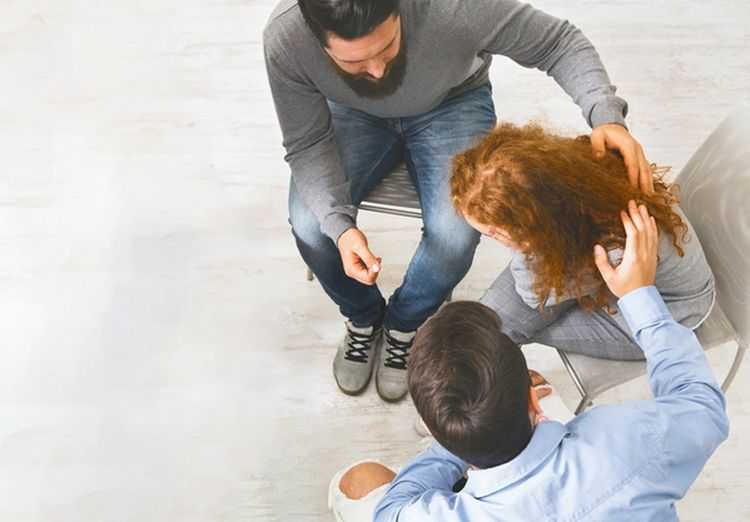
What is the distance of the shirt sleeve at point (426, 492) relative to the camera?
1.12m

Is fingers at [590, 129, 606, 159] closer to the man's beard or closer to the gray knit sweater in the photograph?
the gray knit sweater

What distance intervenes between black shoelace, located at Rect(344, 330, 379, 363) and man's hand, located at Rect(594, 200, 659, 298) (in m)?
0.82

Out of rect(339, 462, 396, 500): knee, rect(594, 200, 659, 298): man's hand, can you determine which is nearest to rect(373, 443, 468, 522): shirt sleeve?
rect(339, 462, 396, 500): knee

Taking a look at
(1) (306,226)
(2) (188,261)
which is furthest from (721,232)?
(2) (188,261)

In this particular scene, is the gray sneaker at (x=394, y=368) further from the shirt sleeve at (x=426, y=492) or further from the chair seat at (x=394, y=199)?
the shirt sleeve at (x=426, y=492)

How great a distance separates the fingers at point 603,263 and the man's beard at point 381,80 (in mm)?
550

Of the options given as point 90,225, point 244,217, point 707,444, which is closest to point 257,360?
point 244,217

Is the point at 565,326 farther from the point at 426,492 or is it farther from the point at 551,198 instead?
the point at 426,492

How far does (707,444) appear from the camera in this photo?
1099 millimetres

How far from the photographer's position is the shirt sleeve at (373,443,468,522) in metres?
1.12

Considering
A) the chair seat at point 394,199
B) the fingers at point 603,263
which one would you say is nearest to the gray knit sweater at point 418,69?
the chair seat at point 394,199

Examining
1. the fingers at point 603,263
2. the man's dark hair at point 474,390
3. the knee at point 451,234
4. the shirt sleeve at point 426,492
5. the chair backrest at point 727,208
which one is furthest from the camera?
the knee at point 451,234

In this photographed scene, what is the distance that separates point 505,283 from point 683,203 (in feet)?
1.33

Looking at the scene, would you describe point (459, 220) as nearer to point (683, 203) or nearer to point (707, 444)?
point (683, 203)
